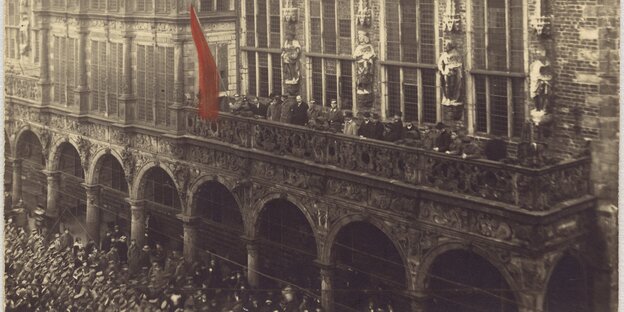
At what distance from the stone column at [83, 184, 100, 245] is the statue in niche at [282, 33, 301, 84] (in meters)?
4.27

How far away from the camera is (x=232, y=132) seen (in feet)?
60.1

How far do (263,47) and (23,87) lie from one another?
15.7 feet

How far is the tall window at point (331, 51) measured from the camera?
1772cm

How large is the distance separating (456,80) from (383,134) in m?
1.57

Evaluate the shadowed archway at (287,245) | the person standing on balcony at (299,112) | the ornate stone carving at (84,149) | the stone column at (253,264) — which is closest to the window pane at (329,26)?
the person standing on balcony at (299,112)

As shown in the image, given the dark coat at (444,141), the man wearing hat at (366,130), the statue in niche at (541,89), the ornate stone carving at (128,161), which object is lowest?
the ornate stone carving at (128,161)

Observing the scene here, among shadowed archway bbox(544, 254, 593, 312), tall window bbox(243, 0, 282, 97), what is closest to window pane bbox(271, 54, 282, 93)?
tall window bbox(243, 0, 282, 97)

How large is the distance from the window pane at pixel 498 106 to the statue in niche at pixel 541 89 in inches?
30.0

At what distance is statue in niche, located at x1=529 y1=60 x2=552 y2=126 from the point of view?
14.4 meters

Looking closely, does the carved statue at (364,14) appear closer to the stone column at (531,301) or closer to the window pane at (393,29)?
the window pane at (393,29)

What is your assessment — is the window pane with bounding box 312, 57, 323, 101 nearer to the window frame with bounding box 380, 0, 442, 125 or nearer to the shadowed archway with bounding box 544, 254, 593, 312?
the window frame with bounding box 380, 0, 442, 125

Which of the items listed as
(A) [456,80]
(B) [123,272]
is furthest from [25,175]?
(A) [456,80]

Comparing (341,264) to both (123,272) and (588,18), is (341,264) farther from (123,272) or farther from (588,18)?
(588,18)

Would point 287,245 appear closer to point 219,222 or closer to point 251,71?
point 219,222
